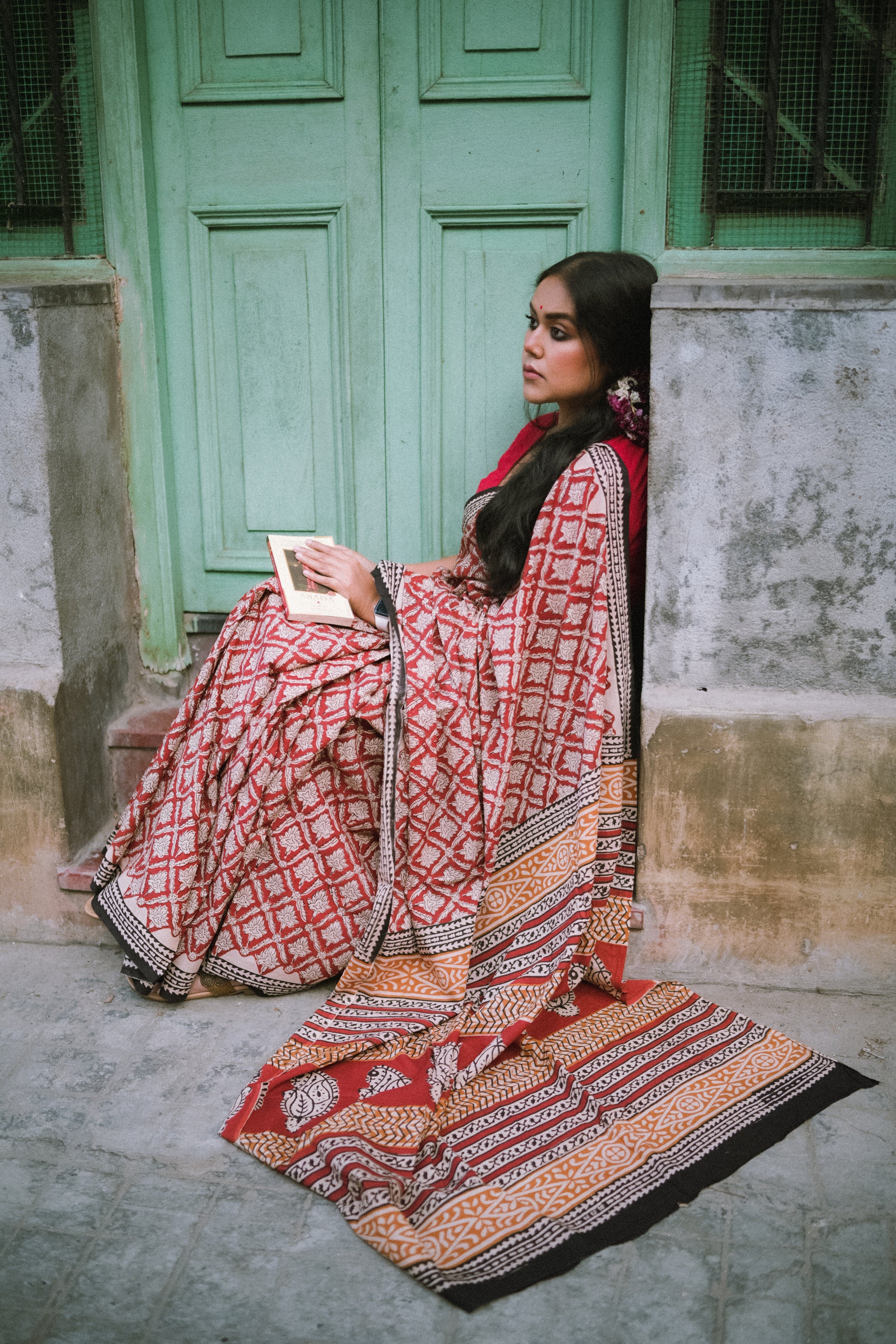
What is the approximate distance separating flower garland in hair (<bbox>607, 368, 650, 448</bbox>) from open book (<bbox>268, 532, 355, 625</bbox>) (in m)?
0.76

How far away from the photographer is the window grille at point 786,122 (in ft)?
8.55

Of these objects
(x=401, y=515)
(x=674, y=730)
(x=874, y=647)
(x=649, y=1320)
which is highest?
(x=401, y=515)

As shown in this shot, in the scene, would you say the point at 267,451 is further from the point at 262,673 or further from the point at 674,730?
the point at 674,730

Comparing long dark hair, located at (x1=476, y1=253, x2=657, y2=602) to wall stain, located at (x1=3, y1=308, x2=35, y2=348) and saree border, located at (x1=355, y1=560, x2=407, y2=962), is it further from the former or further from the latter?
wall stain, located at (x1=3, y1=308, x2=35, y2=348)

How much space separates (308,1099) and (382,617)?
1076mm

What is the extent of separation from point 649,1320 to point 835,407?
1.76 meters

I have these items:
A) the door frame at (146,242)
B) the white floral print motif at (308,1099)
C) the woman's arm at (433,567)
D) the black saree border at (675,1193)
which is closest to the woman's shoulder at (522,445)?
the woman's arm at (433,567)

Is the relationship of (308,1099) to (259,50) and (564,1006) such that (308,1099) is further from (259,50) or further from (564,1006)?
(259,50)

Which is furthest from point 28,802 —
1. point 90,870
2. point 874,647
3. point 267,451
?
point 874,647

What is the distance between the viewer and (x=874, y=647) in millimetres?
2520

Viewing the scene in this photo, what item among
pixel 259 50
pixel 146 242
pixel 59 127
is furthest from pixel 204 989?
pixel 259 50

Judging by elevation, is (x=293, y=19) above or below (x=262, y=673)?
above

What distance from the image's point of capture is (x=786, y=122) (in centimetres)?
267

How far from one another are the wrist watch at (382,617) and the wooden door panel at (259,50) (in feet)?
4.32
